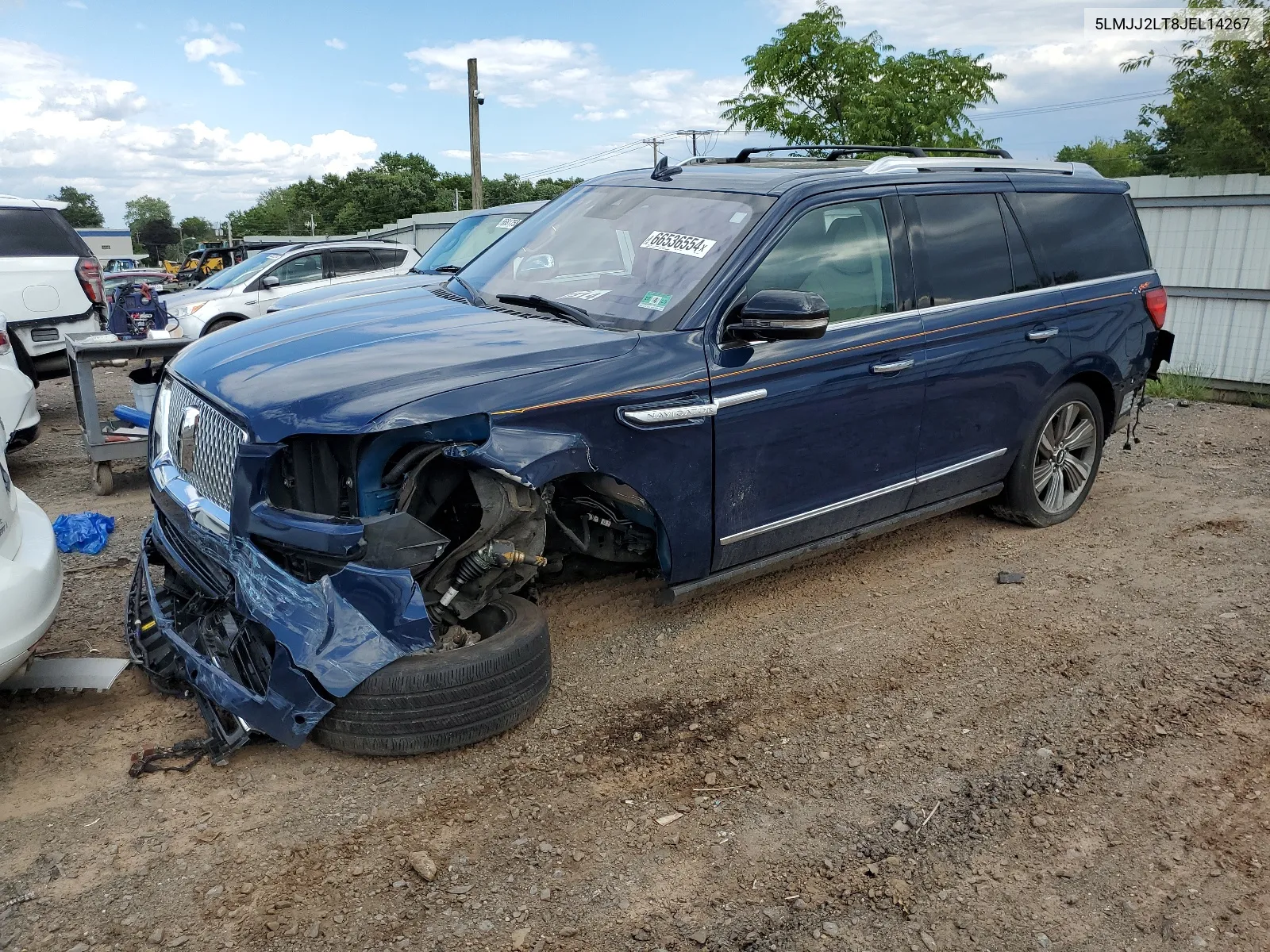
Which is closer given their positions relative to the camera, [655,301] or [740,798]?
[740,798]

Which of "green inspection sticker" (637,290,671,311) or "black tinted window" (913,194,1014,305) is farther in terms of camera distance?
"black tinted window" (913,194,1014,305)

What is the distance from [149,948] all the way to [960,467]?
4.01m

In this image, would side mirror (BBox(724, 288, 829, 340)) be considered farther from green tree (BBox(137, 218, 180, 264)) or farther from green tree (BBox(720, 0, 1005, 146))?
green tree (BBox(137, 218, 180, 264))

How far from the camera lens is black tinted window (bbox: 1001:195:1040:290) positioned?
5.13 meters

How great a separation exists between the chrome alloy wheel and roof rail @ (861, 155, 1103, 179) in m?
1.34

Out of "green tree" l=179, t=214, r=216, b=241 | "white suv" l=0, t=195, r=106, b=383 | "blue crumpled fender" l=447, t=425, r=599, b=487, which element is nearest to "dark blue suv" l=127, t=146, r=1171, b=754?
"blue crumpled fender" l=447, t=425, r=599, b=487

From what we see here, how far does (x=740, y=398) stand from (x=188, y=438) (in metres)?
2.08

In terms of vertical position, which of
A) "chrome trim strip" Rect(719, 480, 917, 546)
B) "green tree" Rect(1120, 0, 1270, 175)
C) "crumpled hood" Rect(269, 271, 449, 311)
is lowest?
"chrome trim strip" Rect(719, 480, 917, 546)

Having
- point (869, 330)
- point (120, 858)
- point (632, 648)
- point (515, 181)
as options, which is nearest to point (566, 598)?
point (632, 648)

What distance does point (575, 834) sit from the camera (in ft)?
9.89

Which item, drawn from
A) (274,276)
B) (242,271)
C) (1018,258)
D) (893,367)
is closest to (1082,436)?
(1018,258)

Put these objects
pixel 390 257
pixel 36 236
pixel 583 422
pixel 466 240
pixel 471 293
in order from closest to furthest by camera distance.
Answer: pixel 583 422
pixel 471 293
pixel 36 236
pixel 466 240
pixel 390 257

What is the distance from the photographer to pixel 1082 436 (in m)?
5.83

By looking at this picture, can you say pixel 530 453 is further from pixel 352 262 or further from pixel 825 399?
pixel 352 262
